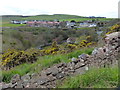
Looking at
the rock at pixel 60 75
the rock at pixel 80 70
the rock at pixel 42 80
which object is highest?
the rock at pixel 80 70

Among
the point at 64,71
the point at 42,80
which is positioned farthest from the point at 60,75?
the point at 42,80

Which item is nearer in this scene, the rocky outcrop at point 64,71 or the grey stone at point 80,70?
the rocky outcrop at point 64,71

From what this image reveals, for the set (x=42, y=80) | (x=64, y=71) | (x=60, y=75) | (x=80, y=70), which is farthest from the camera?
(x=64, y=71)

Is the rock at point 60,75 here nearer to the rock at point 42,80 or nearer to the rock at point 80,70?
the rock at point 42,80

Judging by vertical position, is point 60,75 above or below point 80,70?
below

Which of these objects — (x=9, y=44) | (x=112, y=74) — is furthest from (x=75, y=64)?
(x=9, y=44)

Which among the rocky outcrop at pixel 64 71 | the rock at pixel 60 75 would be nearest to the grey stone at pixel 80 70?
the rocky outcrop at pixel 64 71

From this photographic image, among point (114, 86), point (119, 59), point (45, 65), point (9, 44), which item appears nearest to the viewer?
point (114, 86)

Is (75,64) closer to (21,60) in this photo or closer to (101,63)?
(101,63)

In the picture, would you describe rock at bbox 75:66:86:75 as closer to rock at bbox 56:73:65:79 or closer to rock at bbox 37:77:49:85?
rock at bbox 56:73:65:79

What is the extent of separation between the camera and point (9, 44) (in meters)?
23.6

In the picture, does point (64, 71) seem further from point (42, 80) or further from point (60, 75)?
point (42, 80)

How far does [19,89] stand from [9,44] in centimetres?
2043

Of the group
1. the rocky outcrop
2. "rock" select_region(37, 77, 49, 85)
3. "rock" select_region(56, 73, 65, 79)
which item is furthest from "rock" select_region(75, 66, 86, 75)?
"rock" select_region(37, 77, 49, 85)
